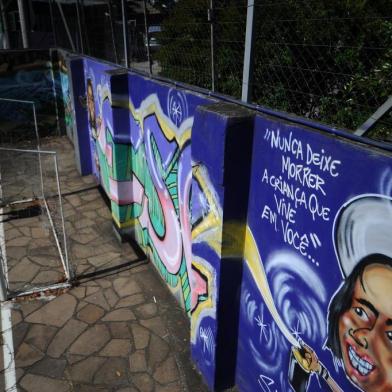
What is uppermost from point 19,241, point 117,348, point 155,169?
point 155,169

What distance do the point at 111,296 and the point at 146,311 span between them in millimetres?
551

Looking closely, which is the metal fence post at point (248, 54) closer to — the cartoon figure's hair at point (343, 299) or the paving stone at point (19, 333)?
the cartoon figure's hair at point (343, 299)

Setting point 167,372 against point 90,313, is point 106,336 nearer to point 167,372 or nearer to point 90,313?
point 90,313

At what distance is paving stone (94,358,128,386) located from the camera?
148 inches

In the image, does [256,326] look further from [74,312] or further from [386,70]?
[74,312]

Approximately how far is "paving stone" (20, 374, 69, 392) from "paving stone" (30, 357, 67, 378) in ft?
0.18

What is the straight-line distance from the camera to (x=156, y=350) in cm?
412

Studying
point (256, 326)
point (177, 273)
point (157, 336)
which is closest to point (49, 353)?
point (157, 336)

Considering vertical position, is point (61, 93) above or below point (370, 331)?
below

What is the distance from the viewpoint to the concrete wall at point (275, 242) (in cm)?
196

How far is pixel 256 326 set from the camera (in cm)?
307

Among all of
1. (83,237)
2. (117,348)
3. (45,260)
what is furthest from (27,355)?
(83,237)

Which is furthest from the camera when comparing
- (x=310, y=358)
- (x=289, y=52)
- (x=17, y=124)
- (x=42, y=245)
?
(x=17, y=124)

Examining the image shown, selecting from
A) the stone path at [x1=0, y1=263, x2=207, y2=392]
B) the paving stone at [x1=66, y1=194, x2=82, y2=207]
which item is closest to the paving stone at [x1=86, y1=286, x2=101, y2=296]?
the stone path at [x1=0, y1=263, x2=207, y2=392]
